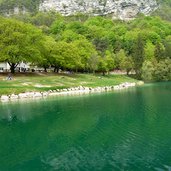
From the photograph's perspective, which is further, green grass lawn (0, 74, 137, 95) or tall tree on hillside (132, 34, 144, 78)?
tall tree on hillside (132, 34, 144, 78)

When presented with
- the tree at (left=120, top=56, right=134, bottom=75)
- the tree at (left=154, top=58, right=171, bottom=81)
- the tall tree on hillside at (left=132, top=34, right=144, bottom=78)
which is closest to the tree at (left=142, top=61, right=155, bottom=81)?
the tree at (left=154, top=58, right=171, bottom=81)

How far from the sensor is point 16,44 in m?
98.2

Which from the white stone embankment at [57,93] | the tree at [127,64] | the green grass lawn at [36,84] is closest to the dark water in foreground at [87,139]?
the white stone embankment at [57,93]

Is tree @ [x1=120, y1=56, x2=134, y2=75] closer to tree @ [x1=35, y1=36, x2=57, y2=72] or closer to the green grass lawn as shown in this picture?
tree @ [x1=35, y1=36, x2=57, y2=72]

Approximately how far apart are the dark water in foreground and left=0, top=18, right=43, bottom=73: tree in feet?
147

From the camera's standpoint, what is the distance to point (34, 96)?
259ft

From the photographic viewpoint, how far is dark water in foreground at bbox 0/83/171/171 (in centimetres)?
2544

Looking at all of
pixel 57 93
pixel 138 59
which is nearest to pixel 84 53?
pixel 138 59

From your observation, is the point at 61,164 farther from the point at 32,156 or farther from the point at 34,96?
the point at 34,96

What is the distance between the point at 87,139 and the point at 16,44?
6999 cm

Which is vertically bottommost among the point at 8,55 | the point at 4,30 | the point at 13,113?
the point at 13,113

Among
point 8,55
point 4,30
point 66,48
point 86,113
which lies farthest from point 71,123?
point 66,48

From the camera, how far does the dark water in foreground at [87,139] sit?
25.4 meters

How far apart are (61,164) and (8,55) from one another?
73.8 metres
